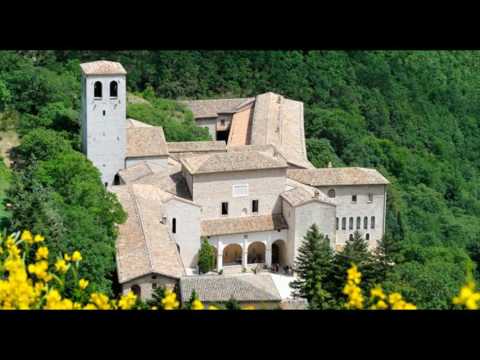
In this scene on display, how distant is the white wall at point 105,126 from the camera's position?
29.6m

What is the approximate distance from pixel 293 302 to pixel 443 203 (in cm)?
2326

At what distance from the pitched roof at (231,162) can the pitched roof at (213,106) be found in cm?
1357

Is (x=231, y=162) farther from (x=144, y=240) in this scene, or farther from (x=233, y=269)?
(x=144, y=240)

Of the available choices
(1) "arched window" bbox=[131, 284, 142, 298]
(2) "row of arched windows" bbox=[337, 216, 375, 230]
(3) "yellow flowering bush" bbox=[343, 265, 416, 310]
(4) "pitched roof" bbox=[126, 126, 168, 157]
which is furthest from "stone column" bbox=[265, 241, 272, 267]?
(3) "yellow flowering bush" bbox=[343, 265, 416, 310]

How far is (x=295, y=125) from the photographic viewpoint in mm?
38219

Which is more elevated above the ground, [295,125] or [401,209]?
[295,125]

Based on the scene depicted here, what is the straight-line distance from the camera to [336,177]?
29766mm

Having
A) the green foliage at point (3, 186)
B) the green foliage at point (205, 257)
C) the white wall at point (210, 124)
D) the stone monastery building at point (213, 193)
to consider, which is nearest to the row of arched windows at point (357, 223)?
the stone monastery building at point (213, 193)

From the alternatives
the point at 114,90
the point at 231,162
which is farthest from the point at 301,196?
the point at 114,90

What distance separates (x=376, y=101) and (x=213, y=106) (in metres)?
13.0
